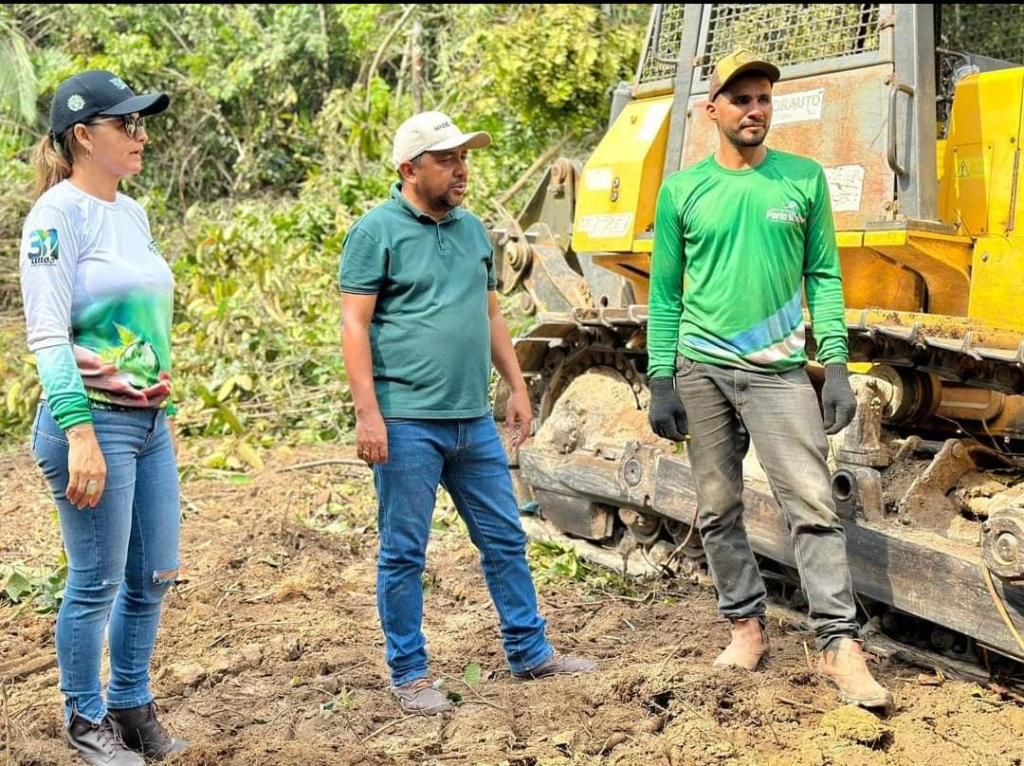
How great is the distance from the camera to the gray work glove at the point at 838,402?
3979 millimetres

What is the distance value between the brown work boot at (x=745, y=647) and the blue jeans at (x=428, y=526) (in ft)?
2.08

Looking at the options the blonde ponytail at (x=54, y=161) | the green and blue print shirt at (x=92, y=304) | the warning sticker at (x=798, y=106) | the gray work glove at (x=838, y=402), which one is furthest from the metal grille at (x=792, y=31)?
the blonde ponytail at (x=54, y=161)

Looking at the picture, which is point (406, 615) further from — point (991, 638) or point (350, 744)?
point (991, 638)

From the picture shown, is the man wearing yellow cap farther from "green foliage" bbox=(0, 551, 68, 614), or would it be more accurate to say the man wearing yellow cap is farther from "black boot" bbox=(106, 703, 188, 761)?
"green foliage" bbox=(0, 551, 68, 614)

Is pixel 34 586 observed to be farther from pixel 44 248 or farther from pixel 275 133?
pixel 275 133

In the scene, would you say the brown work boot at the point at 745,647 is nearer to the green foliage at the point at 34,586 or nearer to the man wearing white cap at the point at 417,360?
the man wearing white cap at the point at 417,360

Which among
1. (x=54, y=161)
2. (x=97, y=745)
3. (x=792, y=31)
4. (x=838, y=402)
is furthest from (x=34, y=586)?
(x=792, y=31)

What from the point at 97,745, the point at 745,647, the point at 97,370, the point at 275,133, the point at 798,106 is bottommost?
the point at 745,647

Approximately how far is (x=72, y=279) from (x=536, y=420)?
3.79 metres

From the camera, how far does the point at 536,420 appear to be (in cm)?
689

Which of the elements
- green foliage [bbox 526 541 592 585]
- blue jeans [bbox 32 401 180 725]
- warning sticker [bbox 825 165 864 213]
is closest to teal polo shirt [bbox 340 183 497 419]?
blue jeans [bbox 32 401 180 725]

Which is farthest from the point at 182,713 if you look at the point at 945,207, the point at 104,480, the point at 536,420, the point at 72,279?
the point at 945,207

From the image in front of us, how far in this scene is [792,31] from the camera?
561 centimetres

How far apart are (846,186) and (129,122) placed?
291cm
